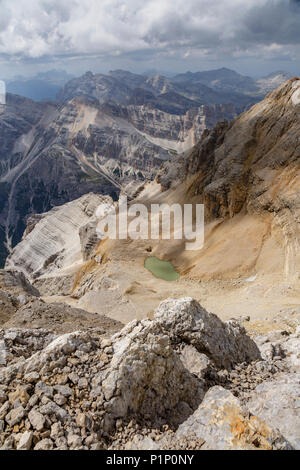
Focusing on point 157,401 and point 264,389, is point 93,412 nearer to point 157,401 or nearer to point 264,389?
point 157,401

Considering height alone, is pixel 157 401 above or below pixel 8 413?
below

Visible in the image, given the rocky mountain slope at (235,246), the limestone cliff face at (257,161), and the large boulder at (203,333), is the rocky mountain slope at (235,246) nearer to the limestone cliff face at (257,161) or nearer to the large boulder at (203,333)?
the limestone cliff face at (257,161)

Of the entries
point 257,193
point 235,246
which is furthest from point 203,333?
point 257,193

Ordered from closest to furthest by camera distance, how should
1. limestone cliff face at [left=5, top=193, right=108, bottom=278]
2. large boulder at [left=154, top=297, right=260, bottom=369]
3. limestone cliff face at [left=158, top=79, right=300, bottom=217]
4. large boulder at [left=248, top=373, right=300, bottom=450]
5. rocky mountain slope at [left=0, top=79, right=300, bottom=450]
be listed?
rocky mountain slope at [left=0, top=79, right=300, bottom=450], large boulder at [left=248, top=373, right=300, bottom=450], large boulder at [left=154, top=297, right=260, bottom=369], limestone cliff face at [left=158, top=79, right=300, bottom=217], limestone cliff face at [left=5, top=193, right=108, bottom=278]

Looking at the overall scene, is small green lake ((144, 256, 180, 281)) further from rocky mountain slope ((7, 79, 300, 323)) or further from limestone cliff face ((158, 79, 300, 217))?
limestone cliff face ((158, 79, 300, 217))

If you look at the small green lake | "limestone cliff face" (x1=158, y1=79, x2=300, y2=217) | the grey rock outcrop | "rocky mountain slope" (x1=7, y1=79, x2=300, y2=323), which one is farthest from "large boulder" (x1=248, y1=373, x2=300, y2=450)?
the small green lake

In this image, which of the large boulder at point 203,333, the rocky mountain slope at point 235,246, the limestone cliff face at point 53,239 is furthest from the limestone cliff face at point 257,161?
the limestone cliff face at point 53,239
